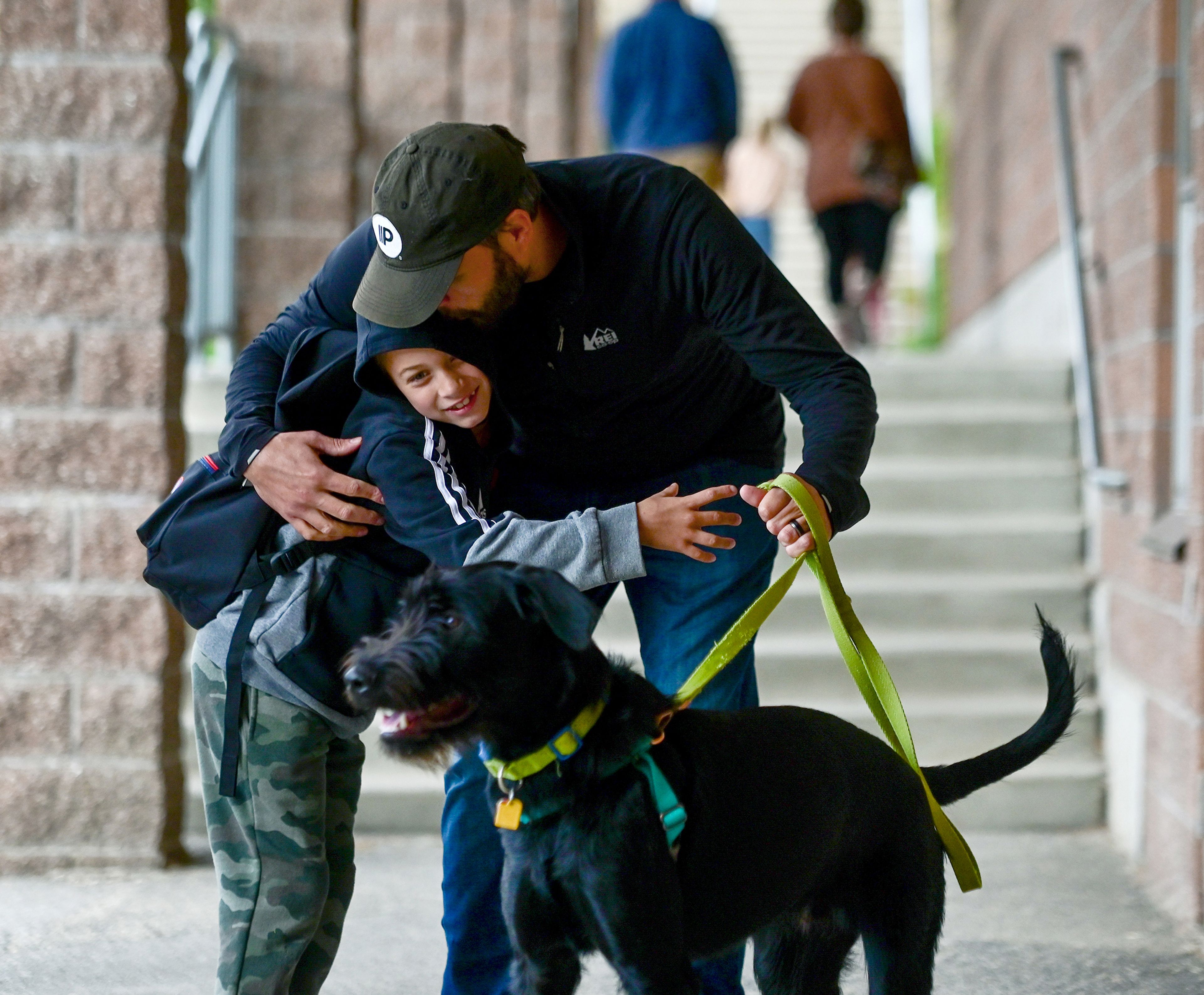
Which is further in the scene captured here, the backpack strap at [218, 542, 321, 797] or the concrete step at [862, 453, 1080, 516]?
the concrete step at [862, 453, 1080, 516]

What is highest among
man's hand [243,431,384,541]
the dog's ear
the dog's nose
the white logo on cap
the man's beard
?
the white logo on cap

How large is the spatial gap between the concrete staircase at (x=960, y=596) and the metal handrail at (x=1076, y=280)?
287 millimetres

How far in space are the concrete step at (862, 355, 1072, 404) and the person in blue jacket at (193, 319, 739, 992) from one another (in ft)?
12.6

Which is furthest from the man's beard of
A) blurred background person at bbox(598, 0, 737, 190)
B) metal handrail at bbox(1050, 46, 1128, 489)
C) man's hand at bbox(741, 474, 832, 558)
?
blurred background person at bbox(598, 0, 737, 190)

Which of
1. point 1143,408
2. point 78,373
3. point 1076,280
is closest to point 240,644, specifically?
point 78,373

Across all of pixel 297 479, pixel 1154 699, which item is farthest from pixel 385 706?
pixel 1154 699

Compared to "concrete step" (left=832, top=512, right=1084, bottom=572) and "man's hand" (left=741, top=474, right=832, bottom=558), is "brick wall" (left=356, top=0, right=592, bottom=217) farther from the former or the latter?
"man's hand" (left=741, top=474, right=832, bottom=558)

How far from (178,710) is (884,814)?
2498 mm

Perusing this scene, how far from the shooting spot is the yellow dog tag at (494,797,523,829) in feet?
6.27

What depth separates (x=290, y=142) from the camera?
251 inches

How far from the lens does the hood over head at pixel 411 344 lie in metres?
2.02

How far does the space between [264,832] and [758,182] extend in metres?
6.36

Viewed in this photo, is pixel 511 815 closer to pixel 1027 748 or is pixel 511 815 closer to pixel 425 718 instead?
pixel 425 718

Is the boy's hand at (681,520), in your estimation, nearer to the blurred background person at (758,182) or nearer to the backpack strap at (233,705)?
the backpack strap at (233,705)
